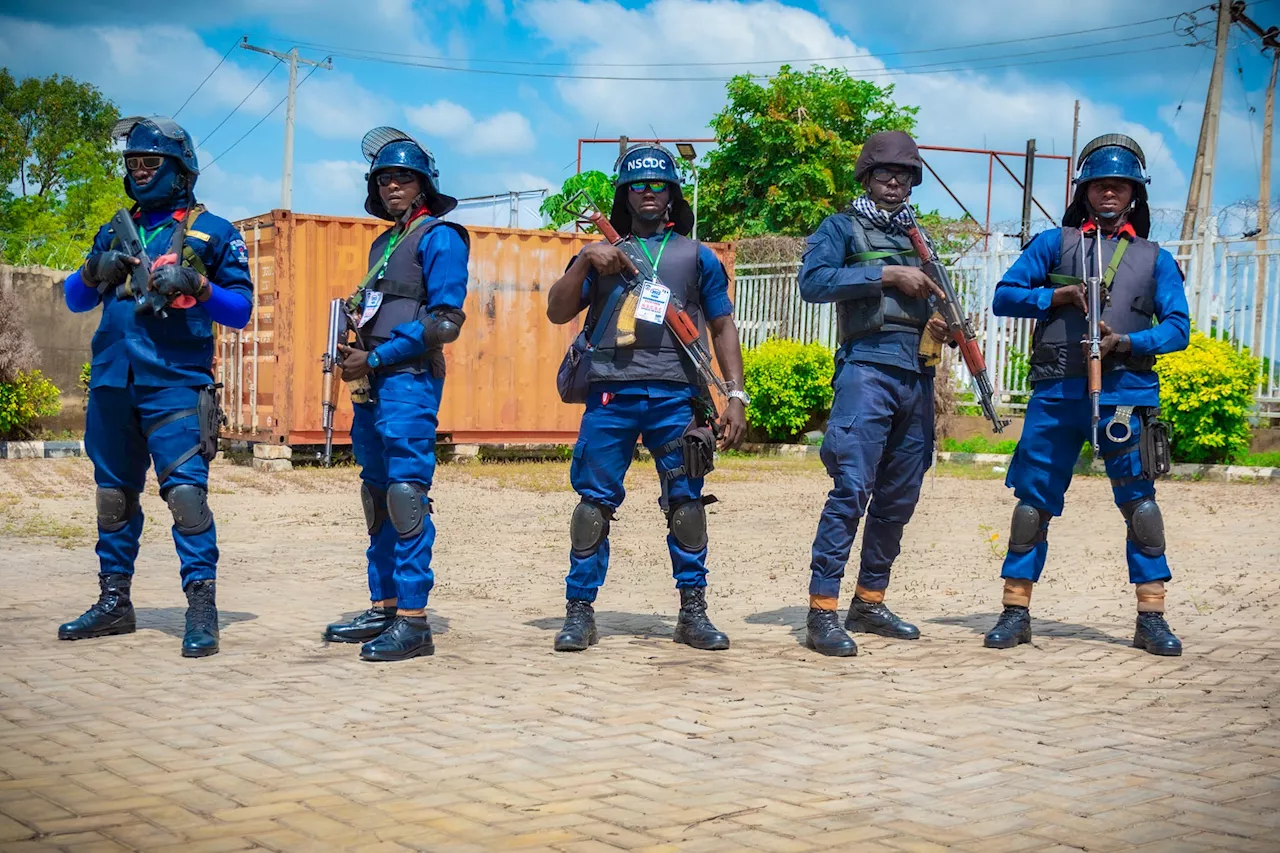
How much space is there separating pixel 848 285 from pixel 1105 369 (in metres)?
1.17

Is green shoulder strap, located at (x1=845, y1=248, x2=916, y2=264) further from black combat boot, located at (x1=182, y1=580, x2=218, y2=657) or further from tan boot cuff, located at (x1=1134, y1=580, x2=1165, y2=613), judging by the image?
black combat boot, located at (x1=182, y1=580, x2=218, y2=657)

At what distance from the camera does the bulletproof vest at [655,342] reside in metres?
5.71

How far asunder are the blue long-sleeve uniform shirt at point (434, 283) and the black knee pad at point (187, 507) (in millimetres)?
962

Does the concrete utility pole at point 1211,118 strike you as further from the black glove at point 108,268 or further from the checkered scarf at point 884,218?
the black glove at point 108,268

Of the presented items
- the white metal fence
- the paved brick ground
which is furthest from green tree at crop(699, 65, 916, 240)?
the paved brick ground

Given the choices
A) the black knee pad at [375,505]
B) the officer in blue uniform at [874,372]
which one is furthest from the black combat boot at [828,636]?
the black knee pad at [375,505]

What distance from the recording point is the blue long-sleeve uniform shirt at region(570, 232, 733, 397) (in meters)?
5.77

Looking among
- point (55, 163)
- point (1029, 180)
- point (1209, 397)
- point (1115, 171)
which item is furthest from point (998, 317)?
point (55, 163)

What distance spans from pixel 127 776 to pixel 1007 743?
260cm

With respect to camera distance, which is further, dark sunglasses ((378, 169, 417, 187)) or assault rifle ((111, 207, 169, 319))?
dark sunglasses ((378, 169, 417, 187))

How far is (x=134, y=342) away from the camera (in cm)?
561

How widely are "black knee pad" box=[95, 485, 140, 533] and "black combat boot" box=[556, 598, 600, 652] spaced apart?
6.35ft

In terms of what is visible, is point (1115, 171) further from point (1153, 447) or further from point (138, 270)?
point (138, 270)

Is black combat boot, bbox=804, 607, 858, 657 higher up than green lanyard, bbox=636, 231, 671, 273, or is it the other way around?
green lanyard, bbox=636, 231, 671, 273
